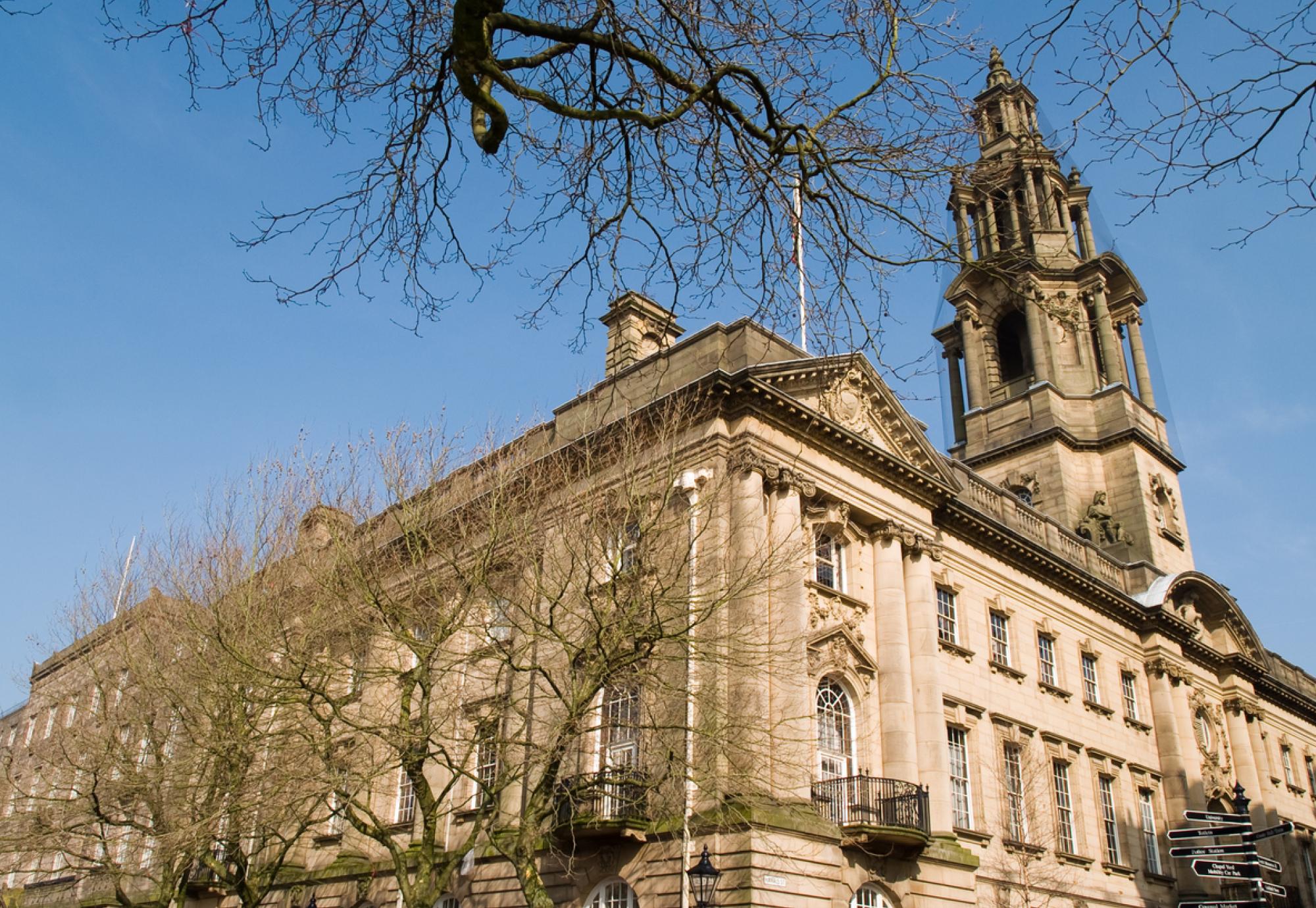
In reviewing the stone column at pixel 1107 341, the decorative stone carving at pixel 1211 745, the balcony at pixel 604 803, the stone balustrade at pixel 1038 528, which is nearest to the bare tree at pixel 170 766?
the balcony at pixel 604 803

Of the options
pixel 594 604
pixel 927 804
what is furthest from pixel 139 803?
pixel 927 804

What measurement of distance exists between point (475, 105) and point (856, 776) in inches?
705

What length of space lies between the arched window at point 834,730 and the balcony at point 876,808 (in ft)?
2.11

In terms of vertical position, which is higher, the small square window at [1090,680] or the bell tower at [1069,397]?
the bell tower at [1069,397]

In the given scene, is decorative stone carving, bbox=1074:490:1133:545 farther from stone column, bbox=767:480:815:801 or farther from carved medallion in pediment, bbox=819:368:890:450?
stone column, bbox=767:480:815:801

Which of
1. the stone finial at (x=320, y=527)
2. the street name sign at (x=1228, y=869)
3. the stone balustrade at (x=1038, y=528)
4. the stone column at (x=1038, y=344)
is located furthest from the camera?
the stone column at (x=1038, y=344)

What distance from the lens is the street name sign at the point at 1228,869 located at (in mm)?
20484

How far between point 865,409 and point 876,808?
9605 mm

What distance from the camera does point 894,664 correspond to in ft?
82.0

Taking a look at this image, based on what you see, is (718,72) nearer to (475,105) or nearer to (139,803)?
(475,105)

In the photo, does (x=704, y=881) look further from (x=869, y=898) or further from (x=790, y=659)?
(x=869, y=898)

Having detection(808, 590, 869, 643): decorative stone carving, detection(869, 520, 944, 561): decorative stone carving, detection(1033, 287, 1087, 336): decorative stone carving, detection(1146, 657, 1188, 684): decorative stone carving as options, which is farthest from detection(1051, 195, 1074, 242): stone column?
detection(1033, 287, 1087, 336): decorative stone carving

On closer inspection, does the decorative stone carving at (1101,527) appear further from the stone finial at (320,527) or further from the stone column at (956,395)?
the stone finial at (320,527)

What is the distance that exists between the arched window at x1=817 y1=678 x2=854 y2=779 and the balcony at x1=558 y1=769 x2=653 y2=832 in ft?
15.2
